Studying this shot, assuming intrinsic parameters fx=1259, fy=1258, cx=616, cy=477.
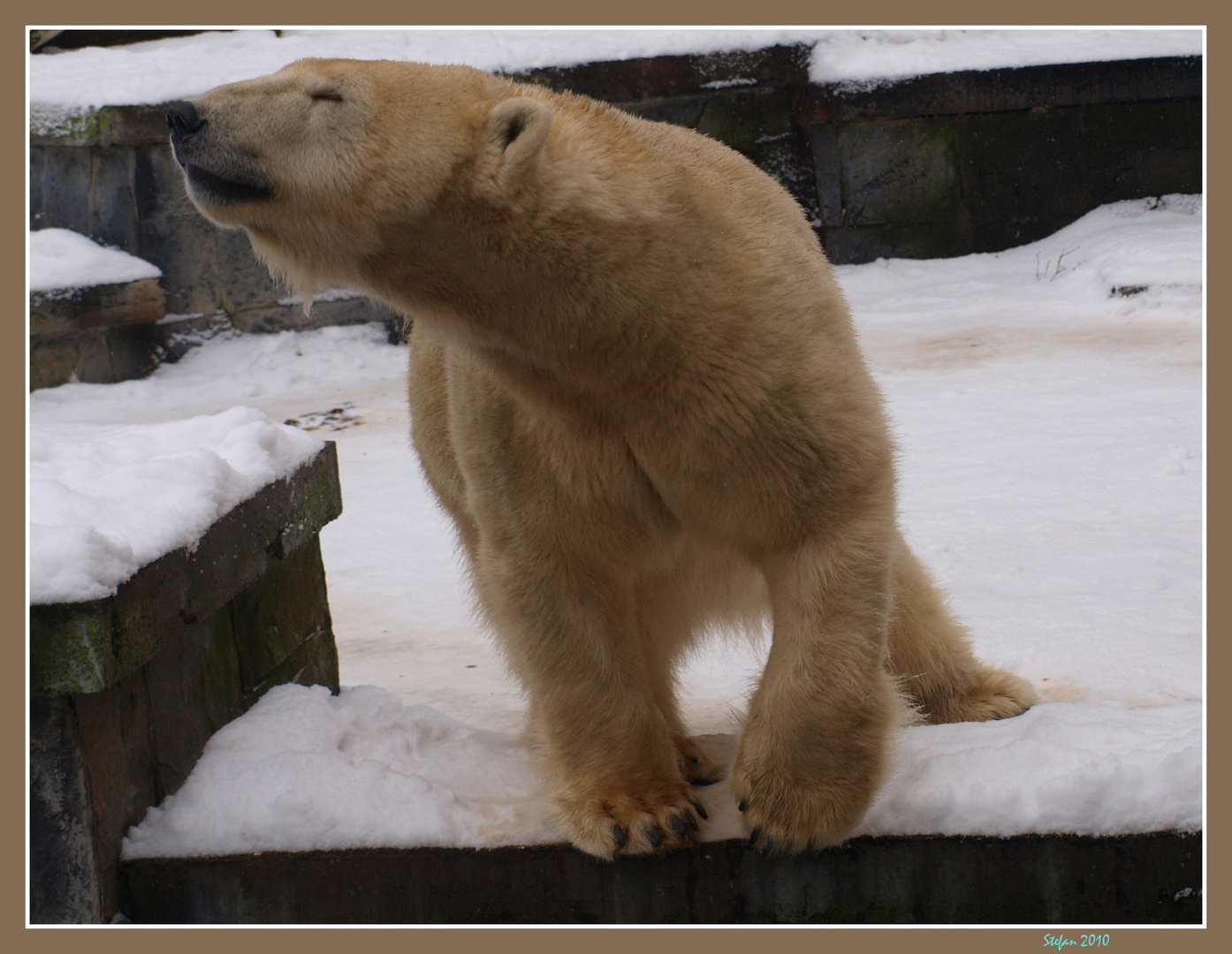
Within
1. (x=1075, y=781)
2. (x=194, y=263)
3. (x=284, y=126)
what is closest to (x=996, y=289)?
(x=194, y=263)

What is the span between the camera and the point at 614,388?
2.23m

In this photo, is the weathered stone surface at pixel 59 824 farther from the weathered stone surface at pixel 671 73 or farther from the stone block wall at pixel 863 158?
the weathered stone surface at pixel 671 73

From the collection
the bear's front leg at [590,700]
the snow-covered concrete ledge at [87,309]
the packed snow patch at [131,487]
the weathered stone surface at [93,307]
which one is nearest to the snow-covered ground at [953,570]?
the bear's front leg at [590,700]

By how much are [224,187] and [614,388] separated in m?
0.74

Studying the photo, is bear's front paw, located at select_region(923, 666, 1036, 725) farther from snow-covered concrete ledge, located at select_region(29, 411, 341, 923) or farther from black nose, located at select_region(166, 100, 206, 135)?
black nose, located at select_region(166, 100, 206, 135)

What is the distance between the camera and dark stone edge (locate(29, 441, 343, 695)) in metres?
2.24

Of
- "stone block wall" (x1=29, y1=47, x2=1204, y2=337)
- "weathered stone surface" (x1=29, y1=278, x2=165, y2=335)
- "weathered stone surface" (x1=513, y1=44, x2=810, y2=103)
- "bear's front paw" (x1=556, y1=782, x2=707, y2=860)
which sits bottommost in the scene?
"bear's front paw" (x1=556, y1=782, x2=707, y2=860)

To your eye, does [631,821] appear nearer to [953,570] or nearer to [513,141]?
[513,141]

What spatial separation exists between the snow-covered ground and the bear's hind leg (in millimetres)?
125

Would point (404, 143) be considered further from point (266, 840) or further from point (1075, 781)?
point (1075, 781)

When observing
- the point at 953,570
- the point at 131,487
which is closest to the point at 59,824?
the point at 131,487

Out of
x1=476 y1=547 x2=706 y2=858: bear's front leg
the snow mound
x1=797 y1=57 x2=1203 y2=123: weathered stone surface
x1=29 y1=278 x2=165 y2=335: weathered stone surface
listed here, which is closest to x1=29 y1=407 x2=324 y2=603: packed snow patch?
x1=476 y1=547 x2=706 y2=858: bear's front leg

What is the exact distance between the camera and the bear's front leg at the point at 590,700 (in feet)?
8.09

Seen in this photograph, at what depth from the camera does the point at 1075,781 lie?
2.38 metres
